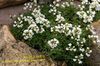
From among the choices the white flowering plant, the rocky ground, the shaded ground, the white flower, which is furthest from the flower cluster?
the shaded ground

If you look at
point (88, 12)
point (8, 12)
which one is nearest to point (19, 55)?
point (88, 12)

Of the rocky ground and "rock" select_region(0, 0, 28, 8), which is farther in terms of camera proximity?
"rock" select_region(0, 0, 28, 8)

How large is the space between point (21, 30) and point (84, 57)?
1.33 meters

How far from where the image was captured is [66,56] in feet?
18.6

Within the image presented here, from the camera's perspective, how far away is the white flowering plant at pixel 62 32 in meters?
5.63

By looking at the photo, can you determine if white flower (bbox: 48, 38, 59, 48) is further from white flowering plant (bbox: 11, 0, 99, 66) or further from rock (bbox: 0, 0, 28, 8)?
rock (bbox: 0, 0, 28, 8)

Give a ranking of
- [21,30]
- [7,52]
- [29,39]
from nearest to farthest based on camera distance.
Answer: [7,52] → [29,39] → [21,30]

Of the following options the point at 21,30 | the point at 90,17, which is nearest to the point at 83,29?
the point at 90,17

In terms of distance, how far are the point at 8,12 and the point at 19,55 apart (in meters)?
1.81

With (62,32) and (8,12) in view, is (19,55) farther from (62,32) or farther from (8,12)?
(8,12)

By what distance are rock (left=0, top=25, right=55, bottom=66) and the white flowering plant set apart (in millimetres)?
149

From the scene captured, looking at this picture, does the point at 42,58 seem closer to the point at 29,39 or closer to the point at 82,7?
the point at 29,39

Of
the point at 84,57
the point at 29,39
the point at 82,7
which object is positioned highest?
the point at 82,7

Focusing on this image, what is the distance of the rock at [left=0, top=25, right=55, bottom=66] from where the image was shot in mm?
5488
